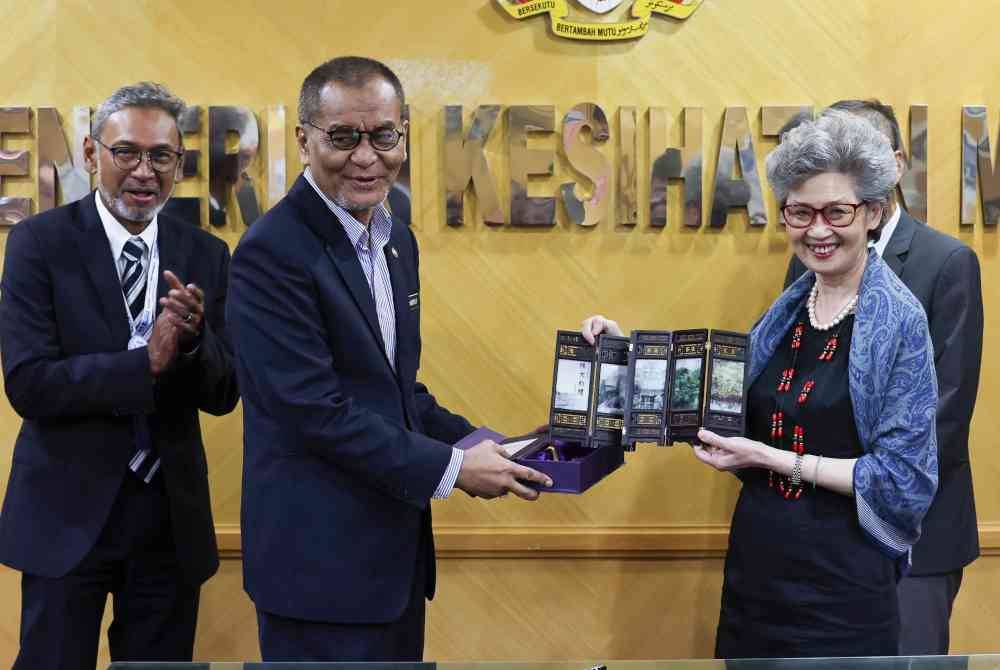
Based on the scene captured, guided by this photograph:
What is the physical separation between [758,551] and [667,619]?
142 cm

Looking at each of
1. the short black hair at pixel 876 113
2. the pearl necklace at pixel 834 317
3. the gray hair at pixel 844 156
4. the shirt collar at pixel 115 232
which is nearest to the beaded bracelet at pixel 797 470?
the pearl necklace at pixel 834 317

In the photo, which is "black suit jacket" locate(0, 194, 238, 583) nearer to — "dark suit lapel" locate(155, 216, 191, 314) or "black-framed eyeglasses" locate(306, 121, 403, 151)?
"dark suit lapel" locate(155, 216, 191, 314)

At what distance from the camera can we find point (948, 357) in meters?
3.18

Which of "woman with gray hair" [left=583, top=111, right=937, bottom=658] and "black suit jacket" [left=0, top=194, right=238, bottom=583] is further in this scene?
"black suit jacket" [left=0, top=194, right=238, bottom=583]

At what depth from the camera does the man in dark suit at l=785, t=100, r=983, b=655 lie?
321 cm

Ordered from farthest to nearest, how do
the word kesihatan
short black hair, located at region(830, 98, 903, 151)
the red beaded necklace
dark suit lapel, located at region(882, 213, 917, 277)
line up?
the word kesihatan, short black hair, located at region(830, 98, 903, 151), dark suit lapel, located at region(882, 213, 917, 277), the red beaded necklace

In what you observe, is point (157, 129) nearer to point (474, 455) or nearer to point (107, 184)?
point (107, 184)

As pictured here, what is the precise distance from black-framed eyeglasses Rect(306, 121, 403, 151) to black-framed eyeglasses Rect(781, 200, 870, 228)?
98 centimetres

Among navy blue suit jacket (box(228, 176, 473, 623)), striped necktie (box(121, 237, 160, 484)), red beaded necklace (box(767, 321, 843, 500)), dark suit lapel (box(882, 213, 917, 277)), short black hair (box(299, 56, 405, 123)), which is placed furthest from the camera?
dark suit lapel (box(882, 213, 917, 277))

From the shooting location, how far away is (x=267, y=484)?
2.59 metres

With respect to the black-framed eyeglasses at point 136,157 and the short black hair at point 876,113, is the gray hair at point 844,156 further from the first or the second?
the black-framed eyeglasses at point 136,157

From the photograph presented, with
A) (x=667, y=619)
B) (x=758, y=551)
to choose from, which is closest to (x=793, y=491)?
(x=758, y=551)

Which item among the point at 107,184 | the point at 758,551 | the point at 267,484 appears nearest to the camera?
the point at 267,484

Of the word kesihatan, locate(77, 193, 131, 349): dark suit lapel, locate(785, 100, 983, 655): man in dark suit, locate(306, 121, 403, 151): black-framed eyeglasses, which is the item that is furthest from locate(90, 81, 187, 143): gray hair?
locate(785, 100, 983, 655): man in dark suit
